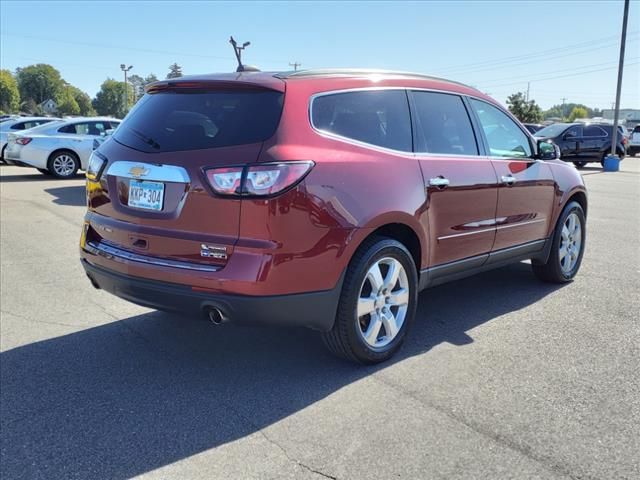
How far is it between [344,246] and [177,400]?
1.27 metres

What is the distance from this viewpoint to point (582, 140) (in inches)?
964

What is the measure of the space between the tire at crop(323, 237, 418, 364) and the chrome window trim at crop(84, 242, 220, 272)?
829 millimetres

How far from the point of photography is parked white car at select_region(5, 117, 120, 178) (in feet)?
48.6

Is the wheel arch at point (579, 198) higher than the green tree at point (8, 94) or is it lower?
lower

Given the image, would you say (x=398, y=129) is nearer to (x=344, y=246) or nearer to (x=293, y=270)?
(x=344, y=246)

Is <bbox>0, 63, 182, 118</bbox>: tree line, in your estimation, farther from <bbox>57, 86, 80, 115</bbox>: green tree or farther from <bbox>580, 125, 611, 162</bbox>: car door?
<bbox>580, 125, 611, 162</bbox>: car door

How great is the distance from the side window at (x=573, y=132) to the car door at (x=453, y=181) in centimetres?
2197

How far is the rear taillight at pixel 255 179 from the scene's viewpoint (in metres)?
3.10

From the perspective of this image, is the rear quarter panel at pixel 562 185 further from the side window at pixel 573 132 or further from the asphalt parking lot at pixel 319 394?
the side window at pixel 573 132

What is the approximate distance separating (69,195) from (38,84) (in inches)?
5679

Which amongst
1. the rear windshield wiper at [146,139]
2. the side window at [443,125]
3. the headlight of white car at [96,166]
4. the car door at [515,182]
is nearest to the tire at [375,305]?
the side window at [443,125]

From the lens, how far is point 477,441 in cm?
286

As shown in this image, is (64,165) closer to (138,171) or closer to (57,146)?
(57,146)

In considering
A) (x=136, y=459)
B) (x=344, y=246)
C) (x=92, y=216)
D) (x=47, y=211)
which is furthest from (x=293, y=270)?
(x=47, y=211)
